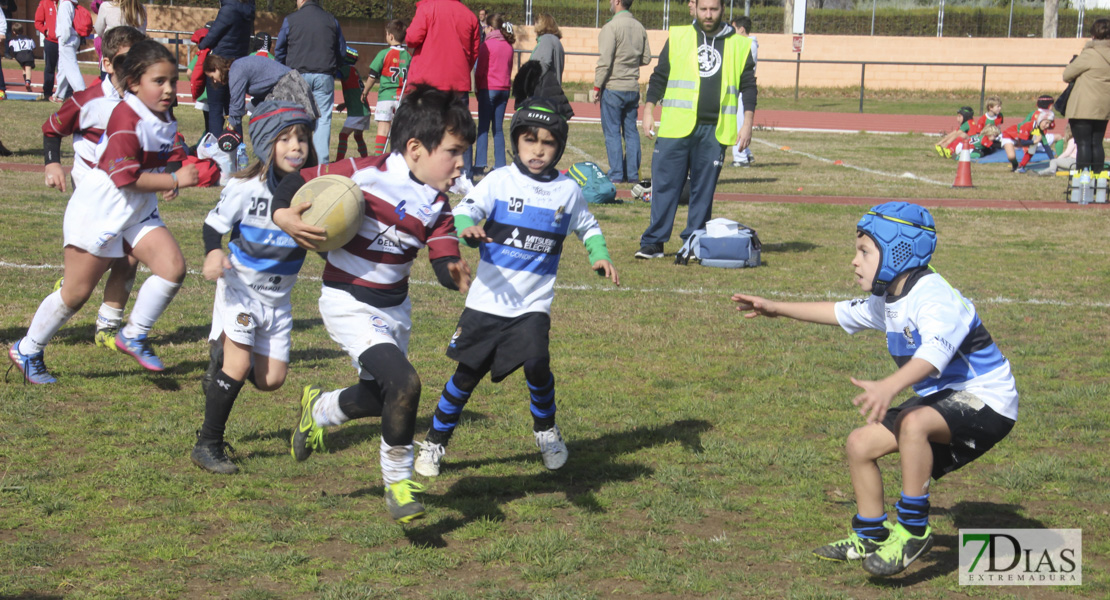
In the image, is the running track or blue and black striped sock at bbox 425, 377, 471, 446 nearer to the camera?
blue and black striped sock at bbox 425, 377, 471, 446

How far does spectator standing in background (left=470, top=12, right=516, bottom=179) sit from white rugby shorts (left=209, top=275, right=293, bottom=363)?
33.1 feet

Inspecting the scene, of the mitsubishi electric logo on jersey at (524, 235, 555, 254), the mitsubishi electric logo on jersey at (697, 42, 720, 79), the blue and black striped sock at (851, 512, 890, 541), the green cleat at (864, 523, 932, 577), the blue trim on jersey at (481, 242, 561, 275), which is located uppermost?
the mitsubishi electric logo on jersey at (697, 42, 720, 79)

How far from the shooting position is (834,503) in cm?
519

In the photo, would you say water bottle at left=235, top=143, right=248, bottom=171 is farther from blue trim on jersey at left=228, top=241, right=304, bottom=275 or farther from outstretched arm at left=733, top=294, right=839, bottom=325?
outstretched arm at left=733, top=294, right=839, bottom=325

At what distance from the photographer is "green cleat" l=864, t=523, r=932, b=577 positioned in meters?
4.30

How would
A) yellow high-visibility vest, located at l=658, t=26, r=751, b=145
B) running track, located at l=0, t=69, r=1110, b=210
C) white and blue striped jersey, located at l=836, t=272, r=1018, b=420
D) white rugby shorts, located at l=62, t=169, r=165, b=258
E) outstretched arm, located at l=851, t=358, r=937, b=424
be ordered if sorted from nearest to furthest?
outstretched arm, located at l=851, t=358, r=937, b=424 < white and blue striped jersey, located at l=836, t=272, r=1018, b=420 < white rugby shorts, located at l=62, t=169, r=165, b=258 < yellow high-visibility vest, located at l=658, t=26, r=751, b=145 < running track, located at l=0, t=69, r=1110, b=210

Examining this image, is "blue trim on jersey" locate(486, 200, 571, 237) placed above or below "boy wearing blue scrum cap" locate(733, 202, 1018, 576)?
above

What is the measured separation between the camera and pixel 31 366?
259 inches

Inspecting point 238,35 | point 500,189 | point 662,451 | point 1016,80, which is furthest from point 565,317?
point 1016,80

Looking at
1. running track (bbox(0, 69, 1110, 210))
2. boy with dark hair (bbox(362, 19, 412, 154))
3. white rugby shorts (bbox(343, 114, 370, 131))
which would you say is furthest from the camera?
running track (bbox(0, 69, 1110, 210))

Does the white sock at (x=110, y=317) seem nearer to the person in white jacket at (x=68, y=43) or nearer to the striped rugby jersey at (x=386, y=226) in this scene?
the striped rugby jersey at (x=386, y=226)

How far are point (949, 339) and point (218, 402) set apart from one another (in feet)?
11.4

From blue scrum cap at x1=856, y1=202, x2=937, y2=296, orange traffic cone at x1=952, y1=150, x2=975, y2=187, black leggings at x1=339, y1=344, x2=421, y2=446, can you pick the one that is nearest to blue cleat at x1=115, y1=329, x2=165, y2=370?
black leggings at x1=339, y1=344, x2=421, y2=446

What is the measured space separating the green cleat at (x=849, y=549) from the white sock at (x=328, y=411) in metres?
2.34
